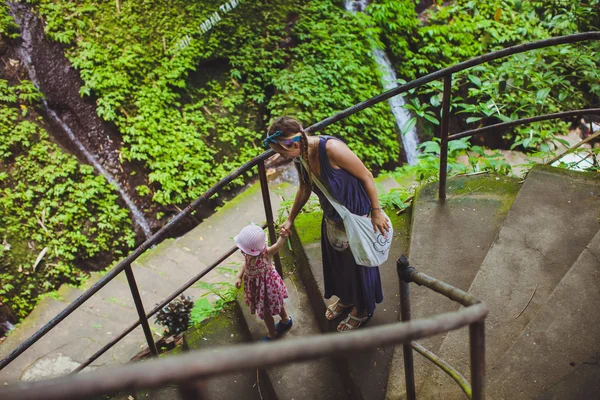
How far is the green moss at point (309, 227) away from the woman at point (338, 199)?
616mm

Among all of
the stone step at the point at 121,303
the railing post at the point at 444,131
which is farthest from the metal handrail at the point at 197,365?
the stone step at the point at 121,303

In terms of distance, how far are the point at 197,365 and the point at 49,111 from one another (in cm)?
698

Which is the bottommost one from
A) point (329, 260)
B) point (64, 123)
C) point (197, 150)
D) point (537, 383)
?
point (537, 383)

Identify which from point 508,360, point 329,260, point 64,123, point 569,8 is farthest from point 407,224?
point 64,123

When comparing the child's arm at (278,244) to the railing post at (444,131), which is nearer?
the child's arm at (278,244)

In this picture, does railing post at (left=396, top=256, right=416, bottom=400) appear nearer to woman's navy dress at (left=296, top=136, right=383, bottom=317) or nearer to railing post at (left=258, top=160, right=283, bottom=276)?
woman's navy dress at (left=296, top=136, right=383, bottom=317)

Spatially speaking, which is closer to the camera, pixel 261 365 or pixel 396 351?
pixel 261 365

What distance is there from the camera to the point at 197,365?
27.9 inches

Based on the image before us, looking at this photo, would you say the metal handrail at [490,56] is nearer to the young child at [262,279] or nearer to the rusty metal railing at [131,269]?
the rusty metal railing at [131,269]

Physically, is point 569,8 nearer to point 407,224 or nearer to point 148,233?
point 407,224

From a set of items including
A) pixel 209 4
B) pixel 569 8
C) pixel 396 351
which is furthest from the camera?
pixel 209 4

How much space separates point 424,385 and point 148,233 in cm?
530

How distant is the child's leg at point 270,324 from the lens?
2.70 m

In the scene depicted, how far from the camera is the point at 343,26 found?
768 centimetres
